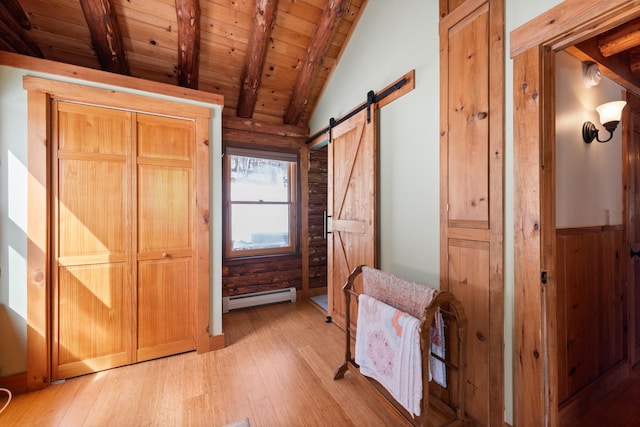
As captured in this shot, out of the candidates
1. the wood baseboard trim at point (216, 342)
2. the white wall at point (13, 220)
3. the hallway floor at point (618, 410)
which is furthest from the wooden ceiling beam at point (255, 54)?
the hallway floor at point (618, 410)

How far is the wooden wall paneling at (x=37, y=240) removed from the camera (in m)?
1.92

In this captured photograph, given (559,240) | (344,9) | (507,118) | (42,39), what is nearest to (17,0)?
(42,39)

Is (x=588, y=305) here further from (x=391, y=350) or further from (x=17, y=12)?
(x=17, y=12)

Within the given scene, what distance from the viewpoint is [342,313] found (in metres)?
2.93

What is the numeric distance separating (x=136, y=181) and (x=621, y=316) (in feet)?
13.2

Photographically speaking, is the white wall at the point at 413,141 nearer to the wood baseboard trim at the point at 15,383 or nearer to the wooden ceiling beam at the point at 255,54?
the wooden ceiling beam at the point at 255,54

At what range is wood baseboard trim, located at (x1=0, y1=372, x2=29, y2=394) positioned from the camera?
1864mm

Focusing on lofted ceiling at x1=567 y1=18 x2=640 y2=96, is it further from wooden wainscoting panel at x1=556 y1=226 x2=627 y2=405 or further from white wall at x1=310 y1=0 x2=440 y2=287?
wooden wainscoting panel at x1=556 y1=226 x2=627 y2=405

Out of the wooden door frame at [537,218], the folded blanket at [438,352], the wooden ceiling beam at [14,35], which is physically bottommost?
the folded blanket at [438,352]

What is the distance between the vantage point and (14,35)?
84.7 inches

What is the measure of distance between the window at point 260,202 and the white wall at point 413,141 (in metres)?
1.74

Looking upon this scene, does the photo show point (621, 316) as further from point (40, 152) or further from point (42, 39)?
point (42, 39)

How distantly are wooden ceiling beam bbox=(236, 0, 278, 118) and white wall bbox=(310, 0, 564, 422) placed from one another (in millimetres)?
1005

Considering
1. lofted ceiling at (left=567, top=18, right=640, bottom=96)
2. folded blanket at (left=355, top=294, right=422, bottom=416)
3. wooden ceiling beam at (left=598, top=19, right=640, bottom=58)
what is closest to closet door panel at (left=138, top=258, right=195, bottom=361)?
folded blanket at (left=355, top=294, right=422, bottom=416)
